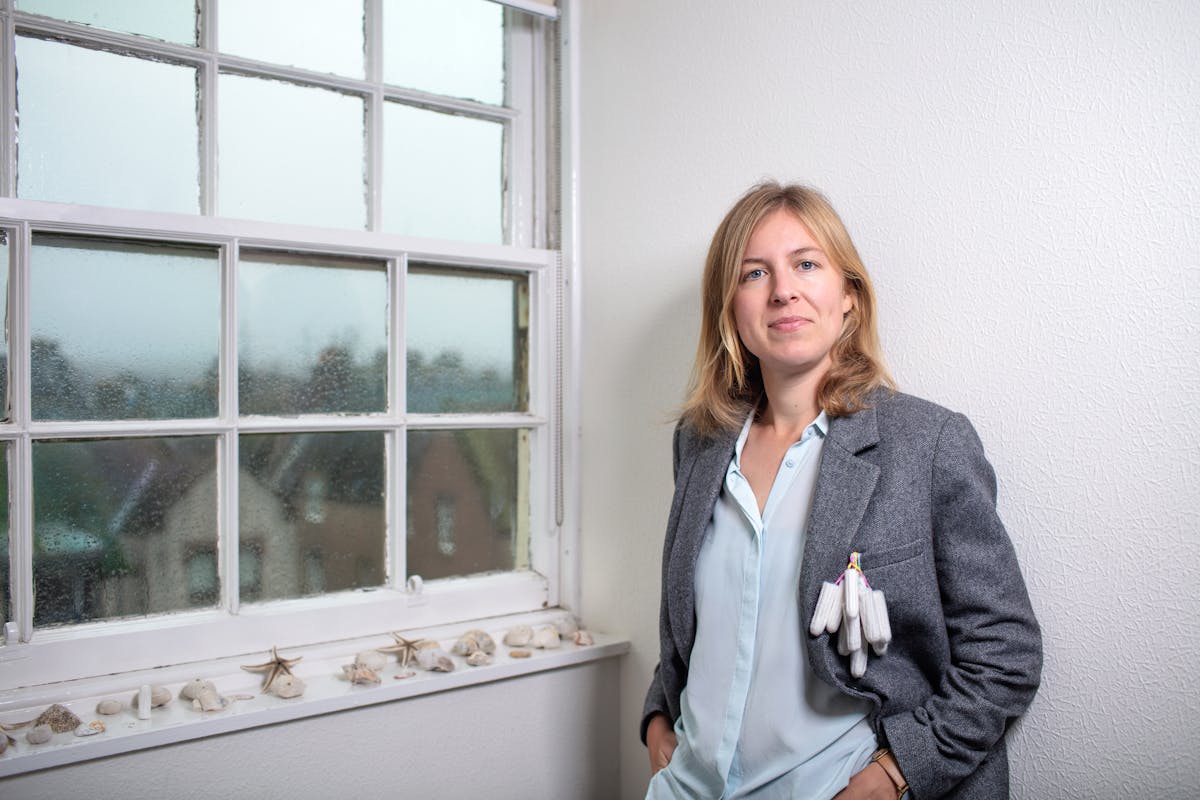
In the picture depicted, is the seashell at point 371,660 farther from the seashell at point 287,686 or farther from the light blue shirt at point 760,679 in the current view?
the light blue shirt at point 760,679

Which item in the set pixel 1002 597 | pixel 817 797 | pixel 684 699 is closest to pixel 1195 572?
pixel 1002 597

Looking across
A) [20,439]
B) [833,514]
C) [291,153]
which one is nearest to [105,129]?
[291,153]

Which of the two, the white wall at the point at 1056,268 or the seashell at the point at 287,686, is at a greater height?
the white wall at the point at 1056,268

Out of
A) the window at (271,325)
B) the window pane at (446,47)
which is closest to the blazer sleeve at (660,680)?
the window at (271,325)

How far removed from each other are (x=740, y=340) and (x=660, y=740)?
2.25 feet

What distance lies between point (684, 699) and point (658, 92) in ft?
4.19

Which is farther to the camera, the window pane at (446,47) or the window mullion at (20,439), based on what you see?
the window pane at (446,47)

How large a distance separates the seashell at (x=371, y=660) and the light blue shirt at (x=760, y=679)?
689 millimetres

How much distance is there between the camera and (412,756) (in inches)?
67.4

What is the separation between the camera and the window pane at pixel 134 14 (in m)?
1.58

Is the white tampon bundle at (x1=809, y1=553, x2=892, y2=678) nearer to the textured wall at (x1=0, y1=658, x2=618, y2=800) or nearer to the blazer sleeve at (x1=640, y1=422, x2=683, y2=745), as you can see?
the blazer sleeve at (x1=640, y1=422, x2=683, y2=745)

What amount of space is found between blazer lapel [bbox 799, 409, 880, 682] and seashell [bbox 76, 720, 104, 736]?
3.98 ft

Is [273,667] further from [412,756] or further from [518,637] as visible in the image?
[518,637]

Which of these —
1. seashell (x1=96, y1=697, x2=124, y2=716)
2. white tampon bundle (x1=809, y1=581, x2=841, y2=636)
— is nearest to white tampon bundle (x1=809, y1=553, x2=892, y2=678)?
white tampon bundle (x1=809, y1=581, x2=841, y2=636)
